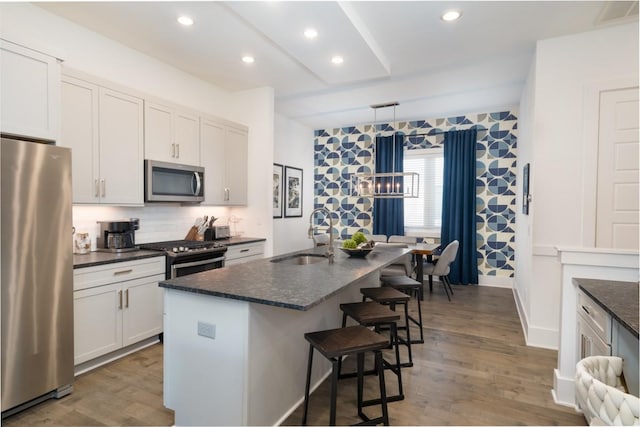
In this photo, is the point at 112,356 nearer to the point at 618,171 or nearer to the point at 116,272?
the point at 116,272

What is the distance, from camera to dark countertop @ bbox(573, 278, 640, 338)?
1.38m

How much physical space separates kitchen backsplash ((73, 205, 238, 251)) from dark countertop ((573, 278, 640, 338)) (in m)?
3.84

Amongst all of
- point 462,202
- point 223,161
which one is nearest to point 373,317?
point 223,161

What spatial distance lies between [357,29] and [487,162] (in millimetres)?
3887

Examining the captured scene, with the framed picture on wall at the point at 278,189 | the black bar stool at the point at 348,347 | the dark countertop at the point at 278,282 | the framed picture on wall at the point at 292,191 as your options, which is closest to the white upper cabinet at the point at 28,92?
the dark countertop at the point at 278,282

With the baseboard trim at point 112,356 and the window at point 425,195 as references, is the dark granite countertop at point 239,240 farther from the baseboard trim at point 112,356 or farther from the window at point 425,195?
the window at point 425,195

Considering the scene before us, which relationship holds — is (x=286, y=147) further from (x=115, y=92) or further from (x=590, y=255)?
(x=590, y=255)

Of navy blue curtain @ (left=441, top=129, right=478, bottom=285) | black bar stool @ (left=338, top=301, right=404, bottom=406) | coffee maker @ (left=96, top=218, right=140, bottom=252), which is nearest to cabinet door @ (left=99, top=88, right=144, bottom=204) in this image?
coffee maker @ (left=96, top=218, right=140, bottom=252)

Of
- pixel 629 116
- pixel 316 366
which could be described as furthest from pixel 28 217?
pixel 629 116

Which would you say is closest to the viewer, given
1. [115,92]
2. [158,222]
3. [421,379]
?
[421,379]

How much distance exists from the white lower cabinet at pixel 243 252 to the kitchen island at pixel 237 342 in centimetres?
173

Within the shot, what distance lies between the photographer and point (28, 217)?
7.05 ft

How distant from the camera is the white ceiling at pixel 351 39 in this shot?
2.75m

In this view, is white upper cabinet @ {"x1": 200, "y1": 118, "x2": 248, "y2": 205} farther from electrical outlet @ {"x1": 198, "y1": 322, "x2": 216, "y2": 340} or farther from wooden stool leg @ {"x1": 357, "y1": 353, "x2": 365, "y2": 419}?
wooden stool leg @ {"x1": 357, "y1": 353, "x2": 365, "y2": 419}
